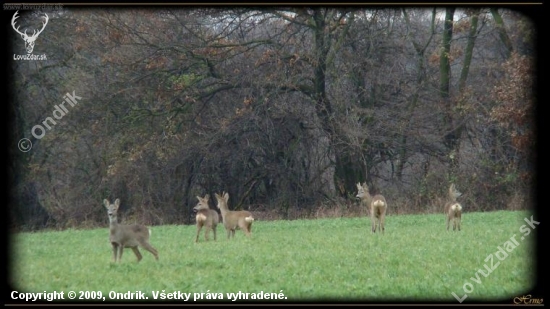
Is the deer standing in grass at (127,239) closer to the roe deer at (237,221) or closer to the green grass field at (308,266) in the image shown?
the green grass field at (308,266)

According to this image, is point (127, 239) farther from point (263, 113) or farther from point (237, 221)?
point (263, 113)

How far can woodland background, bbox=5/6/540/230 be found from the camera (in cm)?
2548

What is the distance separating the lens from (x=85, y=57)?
26.2 meters

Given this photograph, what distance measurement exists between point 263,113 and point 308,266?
14.7 metres

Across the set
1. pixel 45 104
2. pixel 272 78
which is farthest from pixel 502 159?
pixel 45 104

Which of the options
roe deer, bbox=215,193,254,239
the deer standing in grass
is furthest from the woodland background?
the deer standing in grass

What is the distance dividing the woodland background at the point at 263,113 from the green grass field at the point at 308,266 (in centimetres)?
949

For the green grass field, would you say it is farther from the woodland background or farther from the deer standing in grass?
the woodland background

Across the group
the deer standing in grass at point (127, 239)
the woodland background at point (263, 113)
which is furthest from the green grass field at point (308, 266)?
the woodland background at point (263, 113)

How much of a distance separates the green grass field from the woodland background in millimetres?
9492

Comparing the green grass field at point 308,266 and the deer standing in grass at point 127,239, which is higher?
the deer standing in grass at point 127,239

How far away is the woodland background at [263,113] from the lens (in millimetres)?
25484

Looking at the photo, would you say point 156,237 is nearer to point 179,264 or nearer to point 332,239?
point 332,239

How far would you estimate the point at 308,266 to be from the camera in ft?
38.4
